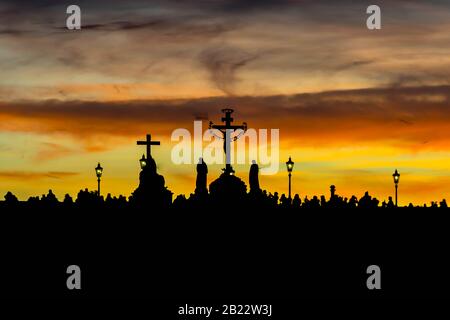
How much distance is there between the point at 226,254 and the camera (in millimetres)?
43281

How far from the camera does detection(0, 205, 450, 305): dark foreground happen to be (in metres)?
39.5

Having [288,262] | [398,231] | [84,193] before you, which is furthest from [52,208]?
[398,231]

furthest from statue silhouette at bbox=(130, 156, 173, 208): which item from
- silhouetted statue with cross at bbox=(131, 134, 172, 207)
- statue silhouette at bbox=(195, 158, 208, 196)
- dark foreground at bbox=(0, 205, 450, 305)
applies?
dark foreground at bbox=(0, 205, 450, 305)

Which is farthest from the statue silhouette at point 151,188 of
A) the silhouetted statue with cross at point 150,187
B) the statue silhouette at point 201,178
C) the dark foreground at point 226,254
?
the dark foreground at point 226,254

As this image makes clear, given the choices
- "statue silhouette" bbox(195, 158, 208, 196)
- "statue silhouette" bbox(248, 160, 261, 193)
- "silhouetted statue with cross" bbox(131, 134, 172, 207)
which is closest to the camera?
"silhouetted statue with cross" bbox(131, 134, 172, 207)

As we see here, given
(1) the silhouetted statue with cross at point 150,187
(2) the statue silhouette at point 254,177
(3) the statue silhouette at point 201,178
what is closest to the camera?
(1) the silhouetted statue with cross at point 150,187

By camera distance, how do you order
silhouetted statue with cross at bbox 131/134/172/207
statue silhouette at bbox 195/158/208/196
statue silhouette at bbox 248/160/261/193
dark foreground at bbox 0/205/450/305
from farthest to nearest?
statue silhouette at bbox 248/160/261/193, statue silhouette at bbox 195/158/208/196, silhouetted statue with cross at bbox 131/134/172/207, dark foreground at bbox 0/205/450/305

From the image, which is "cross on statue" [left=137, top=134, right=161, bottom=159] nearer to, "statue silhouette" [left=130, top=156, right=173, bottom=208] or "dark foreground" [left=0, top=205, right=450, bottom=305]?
"statue silhouette" [left=130, top=156, right=173, bottom=208]

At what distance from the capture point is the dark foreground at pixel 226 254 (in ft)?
130

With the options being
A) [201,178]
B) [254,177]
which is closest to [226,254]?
[201,178]

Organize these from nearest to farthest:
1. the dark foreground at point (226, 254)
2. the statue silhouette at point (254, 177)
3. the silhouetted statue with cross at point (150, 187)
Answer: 1. the dark foreground at point (226, 254)
2. the silhouetted statue with cross at point (150, 187)
3. the statue silhouette at point (254, 177)

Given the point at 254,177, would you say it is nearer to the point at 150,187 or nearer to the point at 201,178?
the point at 201,178

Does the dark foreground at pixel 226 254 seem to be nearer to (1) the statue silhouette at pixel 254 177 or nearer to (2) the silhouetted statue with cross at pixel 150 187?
(2) the silhouetted statue with cross at pixel 150 187
